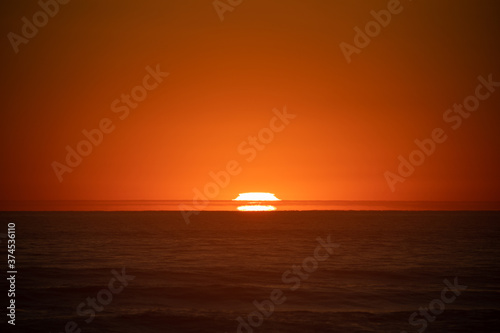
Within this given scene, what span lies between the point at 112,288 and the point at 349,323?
1541 centimetres

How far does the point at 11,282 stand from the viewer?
3272 cm

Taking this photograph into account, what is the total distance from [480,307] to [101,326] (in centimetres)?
1924

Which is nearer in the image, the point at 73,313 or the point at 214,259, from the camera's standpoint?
the point at 73,313

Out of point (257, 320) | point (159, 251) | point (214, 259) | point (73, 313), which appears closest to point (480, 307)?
point (257, 320)

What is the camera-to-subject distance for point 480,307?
27188mm

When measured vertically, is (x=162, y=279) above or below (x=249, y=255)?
below

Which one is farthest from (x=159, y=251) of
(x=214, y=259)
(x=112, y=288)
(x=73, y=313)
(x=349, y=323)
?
(x=349, y=323)

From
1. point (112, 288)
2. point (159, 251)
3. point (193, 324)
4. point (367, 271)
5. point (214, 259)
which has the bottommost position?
point (193, 324)

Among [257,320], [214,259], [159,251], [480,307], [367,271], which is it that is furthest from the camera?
[159,251]

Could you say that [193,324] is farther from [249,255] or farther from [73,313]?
[249,255]

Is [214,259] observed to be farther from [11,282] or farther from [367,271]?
[11,282]

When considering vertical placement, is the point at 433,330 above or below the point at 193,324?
below

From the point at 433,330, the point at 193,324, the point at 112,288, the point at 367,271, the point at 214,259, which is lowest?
the point at 433,330

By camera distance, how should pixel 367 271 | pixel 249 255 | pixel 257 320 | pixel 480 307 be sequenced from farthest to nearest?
pixel 249 255 → pixel 367 271 → pixel 480 307 → pixel 257 320
